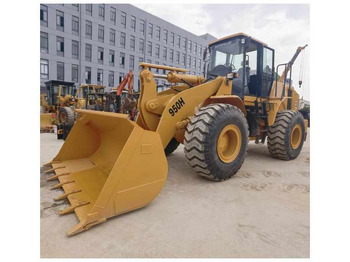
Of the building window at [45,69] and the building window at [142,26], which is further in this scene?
the building window at [142,26]

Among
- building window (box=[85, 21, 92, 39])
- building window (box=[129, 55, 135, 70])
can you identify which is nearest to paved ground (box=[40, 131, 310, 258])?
building window (box=[85, 21, 92, 39])

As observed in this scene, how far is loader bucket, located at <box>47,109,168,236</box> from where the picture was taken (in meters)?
2.30

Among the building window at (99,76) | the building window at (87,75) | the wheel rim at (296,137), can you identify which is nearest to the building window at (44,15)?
the building window at (87,75)

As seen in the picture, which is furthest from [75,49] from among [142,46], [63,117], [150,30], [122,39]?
[63,117]

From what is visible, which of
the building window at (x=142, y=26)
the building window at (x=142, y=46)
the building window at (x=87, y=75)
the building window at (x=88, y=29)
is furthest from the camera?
the building window at (x=142, y=46)

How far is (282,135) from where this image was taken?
16.4ft

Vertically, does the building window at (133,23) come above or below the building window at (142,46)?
above

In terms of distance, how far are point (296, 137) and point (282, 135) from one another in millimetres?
893

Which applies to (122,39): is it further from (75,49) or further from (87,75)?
A: (87,75)

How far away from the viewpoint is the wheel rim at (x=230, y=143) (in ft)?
11.7

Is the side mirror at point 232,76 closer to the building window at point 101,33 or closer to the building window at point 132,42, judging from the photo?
the building window at point 101,33

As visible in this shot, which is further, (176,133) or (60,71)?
(60,71)

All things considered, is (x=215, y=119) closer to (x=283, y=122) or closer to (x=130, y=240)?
(x=130, y=240)

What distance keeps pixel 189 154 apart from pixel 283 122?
2.95 m
